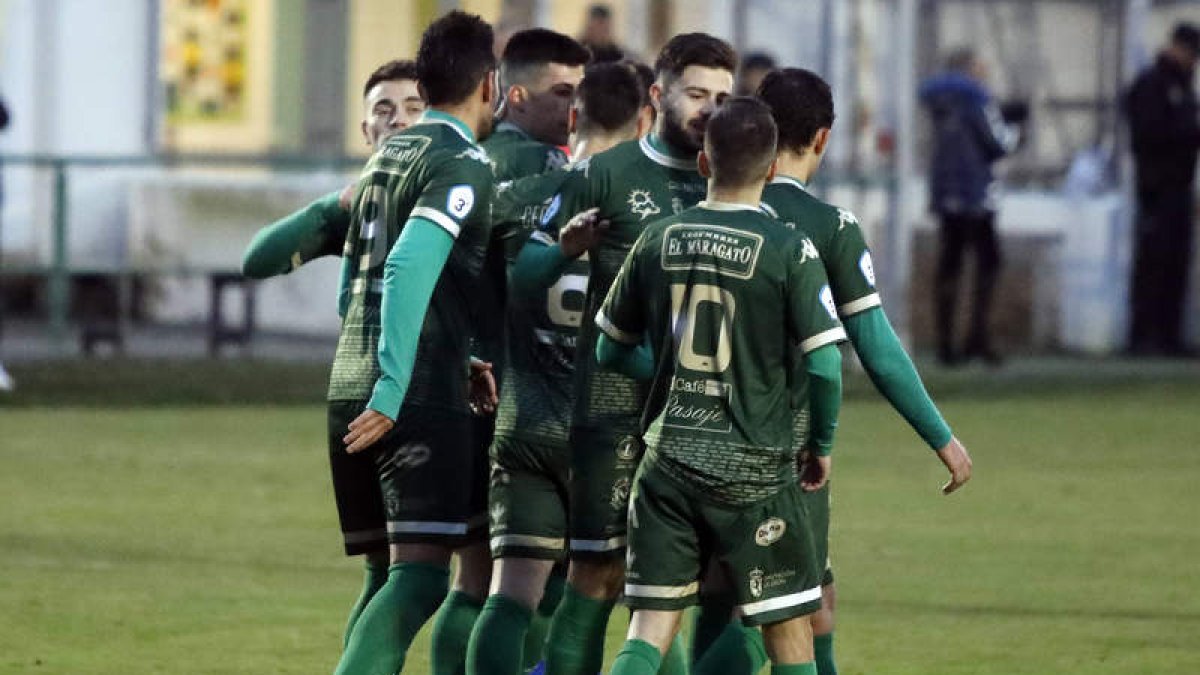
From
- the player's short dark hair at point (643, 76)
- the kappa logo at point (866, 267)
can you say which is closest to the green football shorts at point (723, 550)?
the kappa logo at point (866, 267)

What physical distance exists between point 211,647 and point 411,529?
2.09 m

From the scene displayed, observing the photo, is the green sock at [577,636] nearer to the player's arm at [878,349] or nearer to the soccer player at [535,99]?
the player's arm at [878,349]

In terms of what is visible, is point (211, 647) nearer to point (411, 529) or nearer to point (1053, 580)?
point (411, 529)

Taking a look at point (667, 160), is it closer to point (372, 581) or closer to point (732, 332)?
point (732, 332)

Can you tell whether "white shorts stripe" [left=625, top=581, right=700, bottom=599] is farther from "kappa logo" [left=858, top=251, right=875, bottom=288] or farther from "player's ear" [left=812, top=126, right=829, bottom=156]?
"player's ear" [left=812, top=126, right=829, bottom=156]

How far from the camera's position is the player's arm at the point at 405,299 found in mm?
6605

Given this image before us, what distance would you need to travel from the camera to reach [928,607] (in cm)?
989

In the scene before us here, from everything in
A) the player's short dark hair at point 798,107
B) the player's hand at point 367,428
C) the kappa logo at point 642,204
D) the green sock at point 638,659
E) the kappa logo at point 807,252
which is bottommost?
the green sock at point 638,659

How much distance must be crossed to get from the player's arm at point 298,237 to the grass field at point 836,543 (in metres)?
1.49

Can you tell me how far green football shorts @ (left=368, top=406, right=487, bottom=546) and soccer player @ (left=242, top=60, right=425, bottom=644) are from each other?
16cm

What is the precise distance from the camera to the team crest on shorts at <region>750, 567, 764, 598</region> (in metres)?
6.50

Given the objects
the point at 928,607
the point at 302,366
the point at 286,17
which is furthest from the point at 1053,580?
the point at 286,17

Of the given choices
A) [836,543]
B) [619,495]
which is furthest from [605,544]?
[836,543]

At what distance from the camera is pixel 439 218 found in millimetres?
6723
